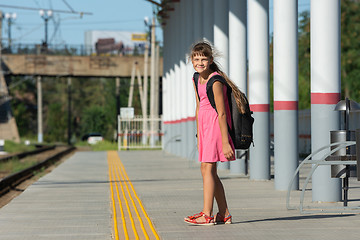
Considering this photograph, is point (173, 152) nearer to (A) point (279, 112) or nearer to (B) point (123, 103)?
(A) point (279, 112)

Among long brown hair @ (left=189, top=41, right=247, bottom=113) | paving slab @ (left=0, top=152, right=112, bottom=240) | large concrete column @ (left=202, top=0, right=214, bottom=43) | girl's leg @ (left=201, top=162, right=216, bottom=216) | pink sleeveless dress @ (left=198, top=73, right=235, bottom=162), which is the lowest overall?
paving slab @ (left=0, top=152, right=112, bottom=240)

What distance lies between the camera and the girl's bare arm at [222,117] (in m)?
8.57

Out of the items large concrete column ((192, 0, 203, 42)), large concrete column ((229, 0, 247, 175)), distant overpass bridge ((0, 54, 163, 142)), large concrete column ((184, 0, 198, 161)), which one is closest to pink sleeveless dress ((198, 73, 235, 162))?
large concrete column ((229, 0, 247, 175))

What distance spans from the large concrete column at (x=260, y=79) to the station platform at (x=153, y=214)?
520 mm

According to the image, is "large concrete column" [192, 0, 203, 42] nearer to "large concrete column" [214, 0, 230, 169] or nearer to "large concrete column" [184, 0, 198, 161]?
"large concrete column" [184, 0, 198, 161]

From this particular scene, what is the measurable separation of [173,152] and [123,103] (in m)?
54.0

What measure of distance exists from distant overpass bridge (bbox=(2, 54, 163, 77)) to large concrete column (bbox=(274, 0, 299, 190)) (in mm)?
45430

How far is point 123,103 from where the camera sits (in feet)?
299

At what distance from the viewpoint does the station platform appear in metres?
8.54

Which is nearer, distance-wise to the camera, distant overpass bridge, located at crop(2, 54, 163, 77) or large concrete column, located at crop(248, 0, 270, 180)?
large concrete column, located at crop(248, 0, 270, 180)

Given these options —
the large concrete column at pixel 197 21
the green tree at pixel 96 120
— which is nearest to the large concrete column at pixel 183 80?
the large concrete column at pixel 197 21

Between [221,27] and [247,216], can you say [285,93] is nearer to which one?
[247,216]

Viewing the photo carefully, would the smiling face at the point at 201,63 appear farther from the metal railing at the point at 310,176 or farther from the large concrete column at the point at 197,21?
the large concrete column at the point at 197,21

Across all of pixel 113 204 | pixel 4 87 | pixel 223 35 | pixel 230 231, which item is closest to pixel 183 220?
pixel 230 231
